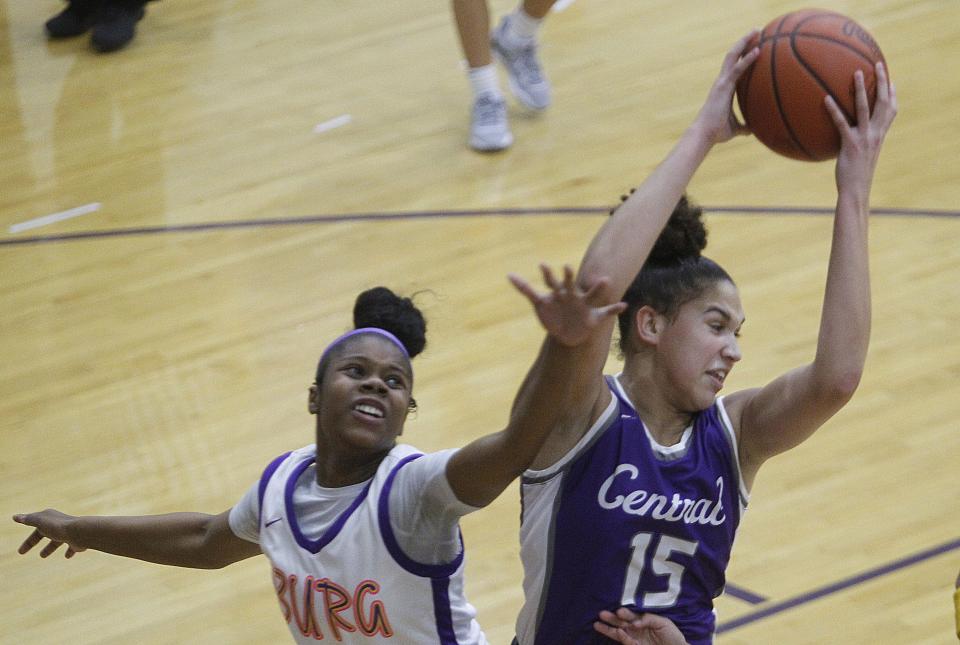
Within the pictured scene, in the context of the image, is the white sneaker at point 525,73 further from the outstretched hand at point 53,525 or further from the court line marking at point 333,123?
the outstretched hand at point 53,525

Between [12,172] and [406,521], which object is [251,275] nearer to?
[12,172]

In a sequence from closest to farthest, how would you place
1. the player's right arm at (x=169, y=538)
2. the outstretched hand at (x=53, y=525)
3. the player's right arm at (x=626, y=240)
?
1. the player's right arm at (x=626, y=240)
2. the player's right arm at (x=169, y=538)
3. the outstretched hand at (x=53, y=525)

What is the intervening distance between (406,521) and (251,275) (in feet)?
11.0

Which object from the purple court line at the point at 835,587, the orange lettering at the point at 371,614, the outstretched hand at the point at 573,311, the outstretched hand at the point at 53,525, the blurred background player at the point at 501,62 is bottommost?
the purple court line at the point at 835,587

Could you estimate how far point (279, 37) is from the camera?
8141mm

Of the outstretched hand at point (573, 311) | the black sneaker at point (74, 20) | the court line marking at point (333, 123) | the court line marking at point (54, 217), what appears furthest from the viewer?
the black sneaker at point (74, 20)

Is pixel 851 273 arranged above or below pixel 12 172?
above

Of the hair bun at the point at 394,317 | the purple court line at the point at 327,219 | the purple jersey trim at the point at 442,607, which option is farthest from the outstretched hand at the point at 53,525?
the purple court line at the point at 327,219

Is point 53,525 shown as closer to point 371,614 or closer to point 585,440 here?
point 371,614

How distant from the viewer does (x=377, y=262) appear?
5.84 m

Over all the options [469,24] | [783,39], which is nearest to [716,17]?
[469,24]

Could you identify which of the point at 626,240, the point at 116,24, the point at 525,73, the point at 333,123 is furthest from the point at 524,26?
the point at 626,240

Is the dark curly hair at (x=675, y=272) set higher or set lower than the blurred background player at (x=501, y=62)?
higher

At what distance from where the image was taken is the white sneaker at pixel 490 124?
6.67m
